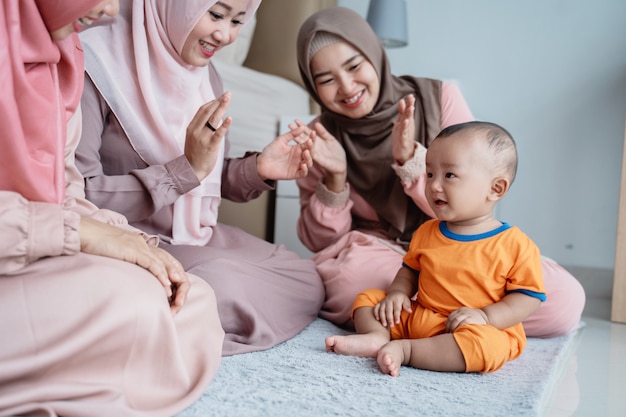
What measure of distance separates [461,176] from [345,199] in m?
0.56

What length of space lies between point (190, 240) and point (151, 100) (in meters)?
0.33

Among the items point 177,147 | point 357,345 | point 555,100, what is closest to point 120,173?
point 177,147

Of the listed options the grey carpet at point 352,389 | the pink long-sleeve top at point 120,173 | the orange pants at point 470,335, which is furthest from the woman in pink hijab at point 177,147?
the orange pants at point 470,335

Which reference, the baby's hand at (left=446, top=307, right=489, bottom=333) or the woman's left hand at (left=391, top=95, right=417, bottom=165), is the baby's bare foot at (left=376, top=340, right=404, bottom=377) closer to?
the baby's hand at (left=446, top=307, right=489, bottom=333)

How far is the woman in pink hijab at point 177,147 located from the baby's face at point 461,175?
0.35 meters

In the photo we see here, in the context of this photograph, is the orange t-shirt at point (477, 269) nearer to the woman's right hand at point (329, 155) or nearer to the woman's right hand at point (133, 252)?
the woman's right hand at point (329, 155)

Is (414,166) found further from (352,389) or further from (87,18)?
(87,18)

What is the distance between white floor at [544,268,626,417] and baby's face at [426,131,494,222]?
1.34 ft

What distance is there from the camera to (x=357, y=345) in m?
1.45

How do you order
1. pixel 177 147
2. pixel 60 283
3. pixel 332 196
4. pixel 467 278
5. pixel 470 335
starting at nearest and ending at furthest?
pixel 60 283, pixel 470 335, pixel 467 278, pixel 177 147, pixel 332 196

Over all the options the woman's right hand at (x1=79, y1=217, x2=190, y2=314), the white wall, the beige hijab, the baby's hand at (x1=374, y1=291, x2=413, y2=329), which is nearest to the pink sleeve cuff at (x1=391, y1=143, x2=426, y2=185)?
the beige hijab

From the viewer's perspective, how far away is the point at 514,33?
114 inches

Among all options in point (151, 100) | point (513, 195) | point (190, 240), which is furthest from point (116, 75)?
point (513, 195)

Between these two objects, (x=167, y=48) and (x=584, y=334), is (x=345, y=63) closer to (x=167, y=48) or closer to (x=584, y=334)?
(x=167, y=48)
